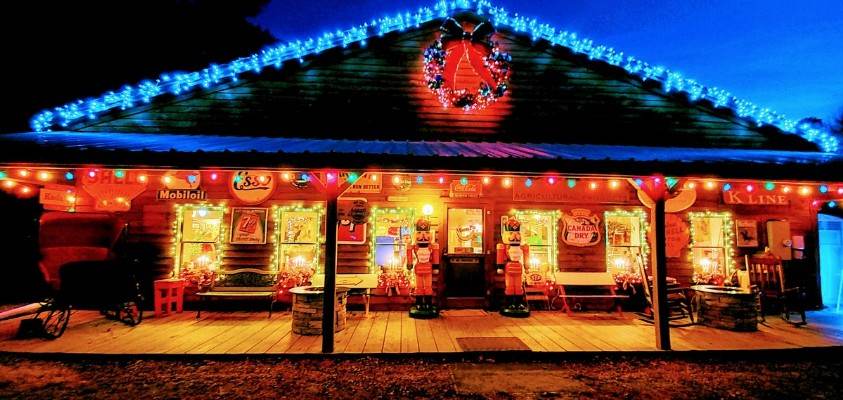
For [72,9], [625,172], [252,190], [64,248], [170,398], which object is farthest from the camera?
[72,9]

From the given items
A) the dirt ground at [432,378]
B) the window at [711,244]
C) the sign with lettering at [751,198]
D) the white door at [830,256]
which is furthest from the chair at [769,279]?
the white door at [830,256]

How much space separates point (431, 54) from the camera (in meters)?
8.62

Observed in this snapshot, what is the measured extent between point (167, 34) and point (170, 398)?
1450 cm

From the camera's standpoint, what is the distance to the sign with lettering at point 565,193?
8508 mm

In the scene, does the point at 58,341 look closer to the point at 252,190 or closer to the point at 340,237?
the point at 252,190

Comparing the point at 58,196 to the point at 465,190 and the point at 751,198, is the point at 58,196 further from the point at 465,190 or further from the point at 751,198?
the point at 751,198

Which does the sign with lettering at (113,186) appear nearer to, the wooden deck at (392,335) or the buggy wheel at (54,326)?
the buggy wheel at (54,326)

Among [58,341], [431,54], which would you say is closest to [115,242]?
[58,341]

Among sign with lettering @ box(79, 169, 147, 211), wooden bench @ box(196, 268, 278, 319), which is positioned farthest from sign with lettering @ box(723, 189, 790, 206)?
sign with lettering @ box(79, 169, 147, 211)

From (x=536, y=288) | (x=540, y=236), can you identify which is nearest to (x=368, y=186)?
(x=540, y=236)

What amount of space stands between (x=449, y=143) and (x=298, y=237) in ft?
11.7

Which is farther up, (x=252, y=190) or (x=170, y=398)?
(x=252, y=190)

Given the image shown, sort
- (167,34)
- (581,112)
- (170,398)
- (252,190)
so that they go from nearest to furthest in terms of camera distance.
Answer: (170,398), (252,190), (581,112), (167,34)

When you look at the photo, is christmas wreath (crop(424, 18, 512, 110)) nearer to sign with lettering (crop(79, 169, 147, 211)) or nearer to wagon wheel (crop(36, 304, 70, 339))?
sign with lettering (crop(79, 169, 147, 211))
